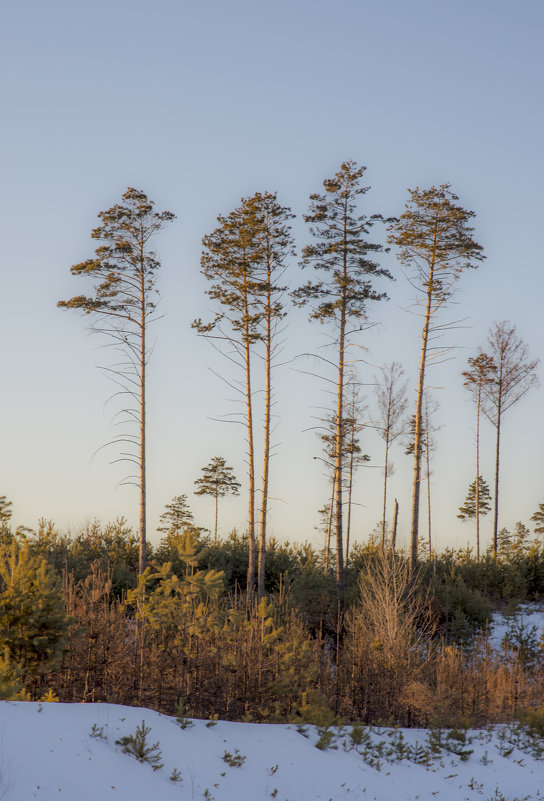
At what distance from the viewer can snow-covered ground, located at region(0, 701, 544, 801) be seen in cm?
623

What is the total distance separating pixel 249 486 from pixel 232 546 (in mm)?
3043

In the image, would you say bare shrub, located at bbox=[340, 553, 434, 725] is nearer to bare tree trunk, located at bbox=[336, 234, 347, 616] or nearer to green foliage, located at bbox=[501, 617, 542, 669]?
green foliage, located at bbox=[501, 617, 542, 669]

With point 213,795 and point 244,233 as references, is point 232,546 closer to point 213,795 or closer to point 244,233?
point 244,233

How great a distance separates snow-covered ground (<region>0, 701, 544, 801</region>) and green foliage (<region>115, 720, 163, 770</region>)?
59 mm

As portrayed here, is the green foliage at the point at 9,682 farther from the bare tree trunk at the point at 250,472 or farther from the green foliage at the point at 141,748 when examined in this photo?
the bare tree trunk at the point at 250,472

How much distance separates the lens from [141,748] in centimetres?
700

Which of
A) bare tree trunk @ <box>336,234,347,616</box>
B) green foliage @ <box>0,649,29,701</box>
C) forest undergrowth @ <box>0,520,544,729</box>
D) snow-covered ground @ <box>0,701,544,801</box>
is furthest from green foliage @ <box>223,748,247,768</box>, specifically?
bare tree trunk @ <box>336,234,347,616</box>

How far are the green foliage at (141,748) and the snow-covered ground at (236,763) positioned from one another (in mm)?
59

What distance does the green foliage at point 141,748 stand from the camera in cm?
700

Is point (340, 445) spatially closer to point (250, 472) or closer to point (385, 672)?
point (250, 472)

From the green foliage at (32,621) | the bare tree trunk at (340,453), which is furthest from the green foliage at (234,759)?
the bare tree trunk at (340,453)

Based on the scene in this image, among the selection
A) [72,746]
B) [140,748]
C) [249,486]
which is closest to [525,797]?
[140,748]

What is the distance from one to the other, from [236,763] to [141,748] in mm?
1185

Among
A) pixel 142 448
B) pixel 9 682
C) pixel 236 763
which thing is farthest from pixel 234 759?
pixel 142 448
